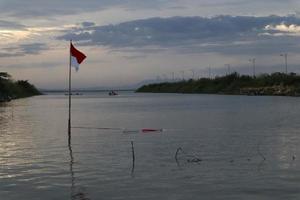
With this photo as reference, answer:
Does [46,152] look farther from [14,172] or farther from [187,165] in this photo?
[187,165]

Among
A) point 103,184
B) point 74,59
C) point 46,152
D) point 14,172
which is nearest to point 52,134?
point 74,59

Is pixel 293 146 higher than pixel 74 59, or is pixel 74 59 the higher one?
pixel 74 59

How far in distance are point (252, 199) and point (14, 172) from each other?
10.7 metres

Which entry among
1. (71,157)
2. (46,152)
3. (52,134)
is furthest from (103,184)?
(52,134)

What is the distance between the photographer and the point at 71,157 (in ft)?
92.2

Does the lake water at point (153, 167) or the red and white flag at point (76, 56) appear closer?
the lake water at point (153, 167)

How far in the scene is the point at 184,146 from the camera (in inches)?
1275

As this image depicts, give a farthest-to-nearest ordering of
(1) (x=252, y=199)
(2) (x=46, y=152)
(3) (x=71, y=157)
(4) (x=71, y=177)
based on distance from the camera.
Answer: (2) (x=46, y=152) < (3) (x=71, y=157) < (4) (x=71, y=177) < (1) (x=252, y=199)

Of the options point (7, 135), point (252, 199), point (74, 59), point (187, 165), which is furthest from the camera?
point (7, 135)

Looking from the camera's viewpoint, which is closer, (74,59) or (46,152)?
(46,152)

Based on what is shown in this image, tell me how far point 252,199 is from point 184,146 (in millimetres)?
14889

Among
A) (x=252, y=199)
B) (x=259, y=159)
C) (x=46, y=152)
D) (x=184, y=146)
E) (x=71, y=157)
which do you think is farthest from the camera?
(x=184, y=146)

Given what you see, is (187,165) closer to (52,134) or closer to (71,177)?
(71,177)

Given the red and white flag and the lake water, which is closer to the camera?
the lake water
